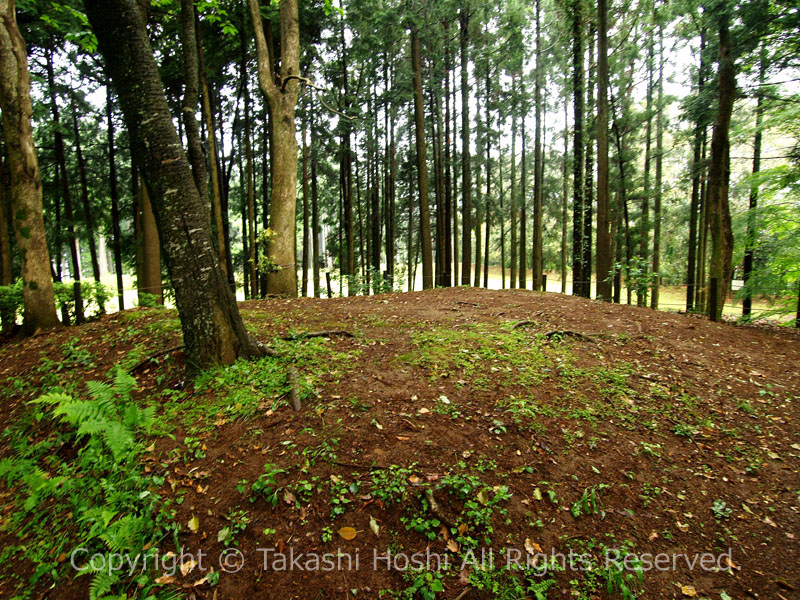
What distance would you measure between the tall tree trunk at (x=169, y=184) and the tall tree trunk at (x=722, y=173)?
11.1m

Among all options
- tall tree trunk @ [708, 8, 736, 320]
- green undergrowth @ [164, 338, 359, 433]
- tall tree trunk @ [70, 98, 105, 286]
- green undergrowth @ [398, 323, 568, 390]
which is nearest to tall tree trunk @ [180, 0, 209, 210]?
green undergrowth @ [164, 338, 359, 433]

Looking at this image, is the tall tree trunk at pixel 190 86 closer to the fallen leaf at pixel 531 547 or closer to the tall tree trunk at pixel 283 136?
the tall tree trunk at pixel 283 136

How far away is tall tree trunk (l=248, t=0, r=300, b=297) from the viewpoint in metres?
→ 8.60

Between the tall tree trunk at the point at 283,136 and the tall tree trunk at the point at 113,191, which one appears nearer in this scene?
the tall tree trunk at the point at 283,136

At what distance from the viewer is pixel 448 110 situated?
1546cm

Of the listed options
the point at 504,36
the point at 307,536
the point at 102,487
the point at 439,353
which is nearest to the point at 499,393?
the point at 439,353

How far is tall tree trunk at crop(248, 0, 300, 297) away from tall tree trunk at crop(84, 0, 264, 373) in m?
4.84

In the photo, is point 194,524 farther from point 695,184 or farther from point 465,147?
point 695,184

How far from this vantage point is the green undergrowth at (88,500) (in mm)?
2156

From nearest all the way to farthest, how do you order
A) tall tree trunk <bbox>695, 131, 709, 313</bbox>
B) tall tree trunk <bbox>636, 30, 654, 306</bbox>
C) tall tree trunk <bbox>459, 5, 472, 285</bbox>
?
tall tree trunk <bbox>459, 5, 472, 285</bbox> < tall tree trunk <bbox>695, 131, 709, 313</bbox> < tall tree trunk <bbox>636, 30, 654, 306</bbox>

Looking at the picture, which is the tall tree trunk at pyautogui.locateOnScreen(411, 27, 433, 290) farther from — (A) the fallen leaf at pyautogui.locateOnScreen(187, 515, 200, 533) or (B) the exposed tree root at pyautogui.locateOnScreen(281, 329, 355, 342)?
(A) the fallen leaf at pyautogui.locateOnScreen(187, 515, 200, 533)

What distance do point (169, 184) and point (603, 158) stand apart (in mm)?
10519

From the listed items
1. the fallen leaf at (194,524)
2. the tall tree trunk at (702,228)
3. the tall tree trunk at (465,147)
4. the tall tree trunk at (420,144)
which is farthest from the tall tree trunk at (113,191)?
the tall tree trunk at (702,228)

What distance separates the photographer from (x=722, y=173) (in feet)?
32.8
